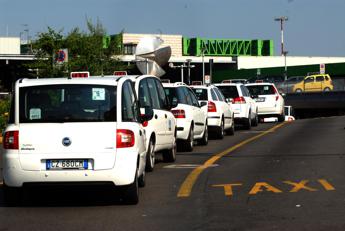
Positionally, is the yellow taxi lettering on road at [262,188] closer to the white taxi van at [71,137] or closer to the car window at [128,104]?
the white taxi van at [71,137]

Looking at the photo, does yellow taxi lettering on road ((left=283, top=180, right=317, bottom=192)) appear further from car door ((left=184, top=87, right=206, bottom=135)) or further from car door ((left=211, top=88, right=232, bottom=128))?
car door ((left=211, top=88, right=232, bottom=128))

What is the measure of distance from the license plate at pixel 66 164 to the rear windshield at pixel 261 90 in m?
24.0

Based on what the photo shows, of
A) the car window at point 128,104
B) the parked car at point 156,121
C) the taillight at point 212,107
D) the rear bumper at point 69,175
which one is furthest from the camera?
the taillight at point 212,107

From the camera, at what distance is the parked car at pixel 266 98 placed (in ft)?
111

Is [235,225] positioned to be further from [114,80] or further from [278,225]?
[114,80]

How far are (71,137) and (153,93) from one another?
462 cm

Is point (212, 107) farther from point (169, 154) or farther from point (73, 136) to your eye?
point (73, 136)

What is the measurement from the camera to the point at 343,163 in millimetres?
15016

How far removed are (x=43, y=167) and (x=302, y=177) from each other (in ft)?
15.6

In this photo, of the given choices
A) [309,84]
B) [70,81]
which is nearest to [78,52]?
[70,81]

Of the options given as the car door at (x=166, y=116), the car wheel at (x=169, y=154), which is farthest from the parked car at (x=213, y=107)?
the car door at (x=166, y=116)

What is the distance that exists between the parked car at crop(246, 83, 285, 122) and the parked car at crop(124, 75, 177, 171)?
59.3ft

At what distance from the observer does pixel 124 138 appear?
10117 millimetres

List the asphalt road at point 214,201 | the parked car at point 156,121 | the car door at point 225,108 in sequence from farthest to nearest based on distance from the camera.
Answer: the car door at point 225,108 < the parked car at point 156,121 < the asphalt road at point 214,201
